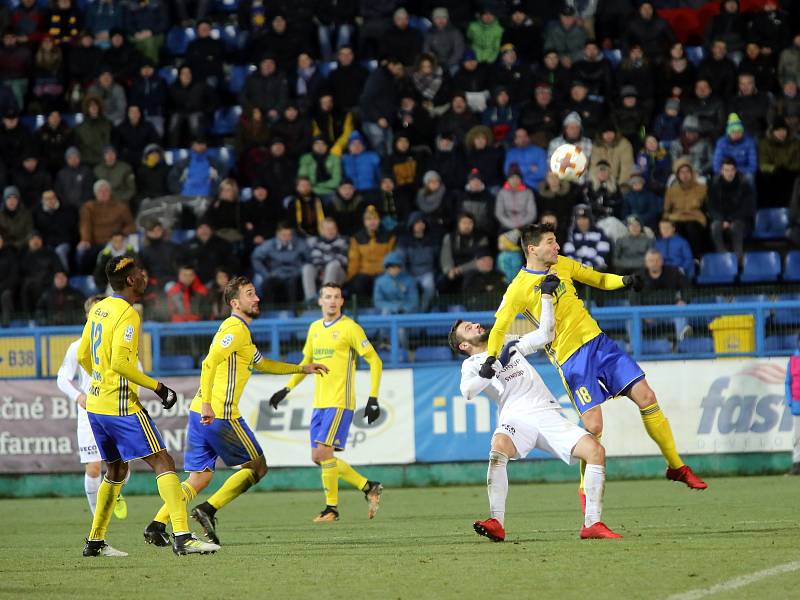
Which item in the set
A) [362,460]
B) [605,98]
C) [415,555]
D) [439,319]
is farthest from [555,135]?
[415,555]

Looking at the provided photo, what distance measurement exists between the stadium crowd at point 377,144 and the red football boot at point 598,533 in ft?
24.5

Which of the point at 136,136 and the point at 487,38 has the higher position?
the point at 487,38

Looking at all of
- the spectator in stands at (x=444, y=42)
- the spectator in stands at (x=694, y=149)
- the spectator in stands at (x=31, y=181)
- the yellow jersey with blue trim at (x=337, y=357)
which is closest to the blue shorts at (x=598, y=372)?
the yellow jersey with blue trim at (x=337, y=357)

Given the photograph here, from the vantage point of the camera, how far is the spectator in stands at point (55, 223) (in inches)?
837

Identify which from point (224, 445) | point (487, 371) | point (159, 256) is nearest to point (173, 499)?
point (224, 445)

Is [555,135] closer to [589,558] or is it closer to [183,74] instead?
[183,74]

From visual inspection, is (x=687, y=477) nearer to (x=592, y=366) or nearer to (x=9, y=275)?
(x=592, y=366)

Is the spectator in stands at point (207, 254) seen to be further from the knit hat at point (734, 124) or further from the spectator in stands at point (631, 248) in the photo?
the knit hat at point (734, 124)

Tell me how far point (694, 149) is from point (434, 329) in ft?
18.8

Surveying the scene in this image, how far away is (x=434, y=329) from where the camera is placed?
16750mm

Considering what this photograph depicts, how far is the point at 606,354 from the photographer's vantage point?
1078 centimetres

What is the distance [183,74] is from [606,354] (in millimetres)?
13820

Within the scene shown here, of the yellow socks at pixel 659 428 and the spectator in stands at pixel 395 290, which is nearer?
the yellow socks at pixel 659 428

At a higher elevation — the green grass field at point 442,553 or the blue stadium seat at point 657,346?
the blue stadium seat at point 657,346
